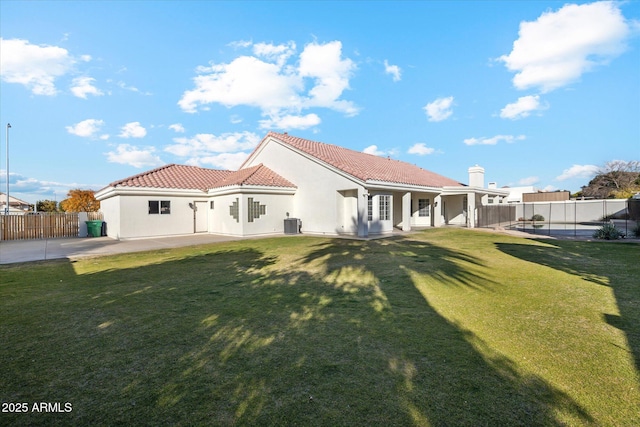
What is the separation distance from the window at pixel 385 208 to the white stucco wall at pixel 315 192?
74.5 inches

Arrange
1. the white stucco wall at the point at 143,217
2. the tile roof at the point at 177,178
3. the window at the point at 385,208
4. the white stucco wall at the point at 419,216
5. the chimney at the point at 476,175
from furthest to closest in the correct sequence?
the chimney at the point at 476,175 < the white stucco wall at the point at 419,216 < the window at the point at 385,208 < the tile roof at the point at 177,178 < the white stucco wall at the point at 143,217

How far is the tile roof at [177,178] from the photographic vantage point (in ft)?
59.8

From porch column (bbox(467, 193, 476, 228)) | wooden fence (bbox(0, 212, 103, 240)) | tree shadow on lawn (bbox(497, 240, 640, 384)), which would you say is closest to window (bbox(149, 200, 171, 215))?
wooden fence (bbox(0, 212, 103, 240))

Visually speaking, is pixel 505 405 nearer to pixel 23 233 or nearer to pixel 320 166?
pixel 320 166

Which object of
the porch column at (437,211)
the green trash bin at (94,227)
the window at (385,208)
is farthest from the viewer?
the porch column at (437,211)

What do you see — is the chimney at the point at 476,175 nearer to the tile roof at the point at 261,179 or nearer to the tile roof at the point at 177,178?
the tile roof at the point at 261,179

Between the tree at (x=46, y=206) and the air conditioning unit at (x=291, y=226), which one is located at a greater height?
the tree at (x=46, y=206)

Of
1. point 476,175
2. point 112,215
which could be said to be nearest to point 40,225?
point 112,215

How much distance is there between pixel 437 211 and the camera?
83.4 feet

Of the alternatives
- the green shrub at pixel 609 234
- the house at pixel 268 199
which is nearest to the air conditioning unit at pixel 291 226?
the house at pixel 268 199

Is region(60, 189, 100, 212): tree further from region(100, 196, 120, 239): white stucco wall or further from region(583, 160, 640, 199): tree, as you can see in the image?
region(583, 160, 640, 199): tree

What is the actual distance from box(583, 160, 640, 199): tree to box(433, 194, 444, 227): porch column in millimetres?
28626

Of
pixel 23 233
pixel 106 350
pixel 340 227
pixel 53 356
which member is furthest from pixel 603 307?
pixel 23 233

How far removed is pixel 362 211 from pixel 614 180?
44.8 metres
